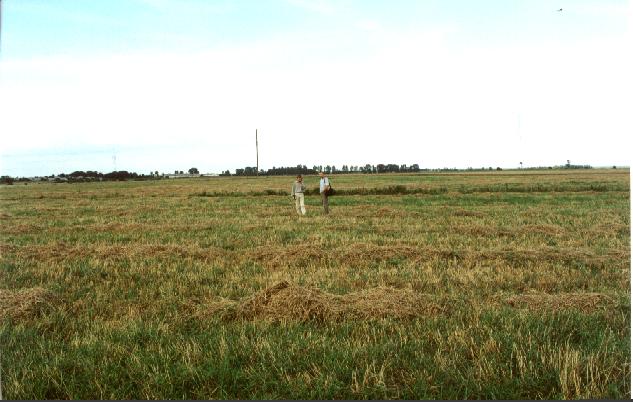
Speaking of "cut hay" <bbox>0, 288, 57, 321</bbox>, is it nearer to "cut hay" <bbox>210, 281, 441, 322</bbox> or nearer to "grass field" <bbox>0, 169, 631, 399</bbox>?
"grass field" <bbox>0, 169, 631, 399</bbox>

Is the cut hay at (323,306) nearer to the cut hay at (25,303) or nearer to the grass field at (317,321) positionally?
the grass field at (317,321)

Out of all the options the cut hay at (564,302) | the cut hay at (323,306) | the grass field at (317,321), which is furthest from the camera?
the cut hay at (564,302)

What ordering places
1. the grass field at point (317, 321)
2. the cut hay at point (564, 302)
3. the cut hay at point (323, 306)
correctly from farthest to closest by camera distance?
the cut hay at point (564, 302) < the cut hay at point (323, 306) < the grass field at point (317, 321)

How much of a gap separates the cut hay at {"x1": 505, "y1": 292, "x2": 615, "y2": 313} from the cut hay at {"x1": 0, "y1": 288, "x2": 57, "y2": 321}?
247 inches

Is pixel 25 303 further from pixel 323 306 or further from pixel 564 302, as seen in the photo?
pixel 564 302

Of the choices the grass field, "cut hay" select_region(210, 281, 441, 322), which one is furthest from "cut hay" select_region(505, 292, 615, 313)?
"cut hay" select_region(210, 281, 441, 322)

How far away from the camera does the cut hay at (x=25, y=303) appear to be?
252 inches

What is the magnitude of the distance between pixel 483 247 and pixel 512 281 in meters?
3.66

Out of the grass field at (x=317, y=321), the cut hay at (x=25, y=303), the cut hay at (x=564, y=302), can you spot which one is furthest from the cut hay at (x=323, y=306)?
the cut hay at (x=25, y=303)

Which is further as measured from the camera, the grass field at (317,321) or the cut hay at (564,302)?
the cut hay at (564,302)

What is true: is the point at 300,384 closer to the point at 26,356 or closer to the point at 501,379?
the point at 501,379

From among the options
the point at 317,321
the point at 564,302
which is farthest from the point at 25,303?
the point at 564,302

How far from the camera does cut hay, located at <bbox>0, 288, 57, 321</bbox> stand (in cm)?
640

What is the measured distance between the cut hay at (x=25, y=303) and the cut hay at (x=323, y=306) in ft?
7.67
